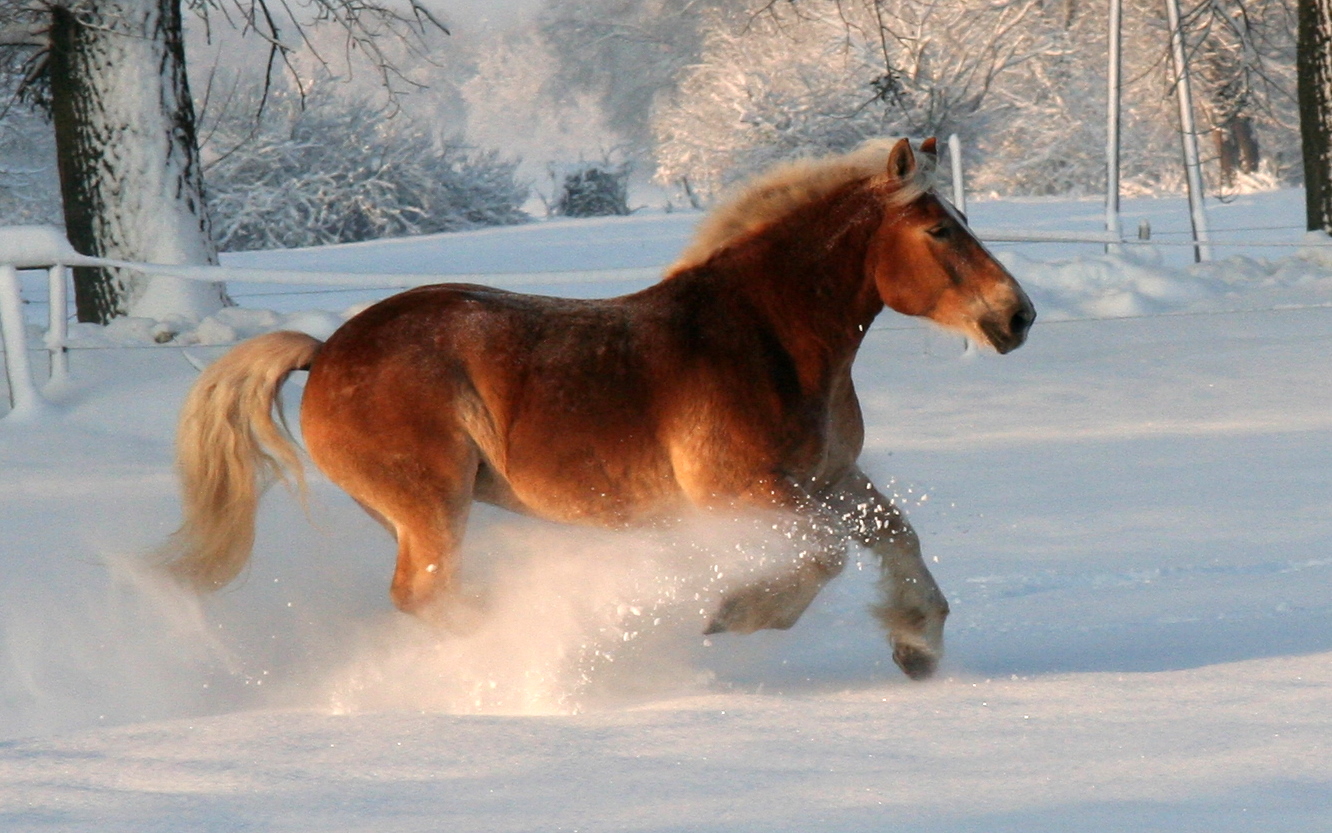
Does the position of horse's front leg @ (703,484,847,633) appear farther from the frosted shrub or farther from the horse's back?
the frosted shrub

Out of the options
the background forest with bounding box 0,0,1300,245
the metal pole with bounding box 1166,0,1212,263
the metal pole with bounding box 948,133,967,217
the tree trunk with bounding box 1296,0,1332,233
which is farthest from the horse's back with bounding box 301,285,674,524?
the metal pole with bounding box 1166,0,1212,263

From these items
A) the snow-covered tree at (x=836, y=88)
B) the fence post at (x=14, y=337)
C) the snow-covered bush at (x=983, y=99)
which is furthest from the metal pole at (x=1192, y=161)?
the fence post at (x=14, y=337)

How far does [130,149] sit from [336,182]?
1805 cm

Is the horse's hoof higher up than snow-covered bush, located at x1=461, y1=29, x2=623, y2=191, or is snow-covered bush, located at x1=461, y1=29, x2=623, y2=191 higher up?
snow-covered bush, located at x1=461, y1=29, x2=623, y2=191

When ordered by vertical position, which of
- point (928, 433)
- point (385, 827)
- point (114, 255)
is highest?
point (114, 255)

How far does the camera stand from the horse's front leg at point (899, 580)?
158 inches

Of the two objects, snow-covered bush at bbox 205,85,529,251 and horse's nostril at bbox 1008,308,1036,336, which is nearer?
horse's nostril at bbox 1008,308,1036,336

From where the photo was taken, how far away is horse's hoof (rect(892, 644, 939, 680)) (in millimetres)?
4027

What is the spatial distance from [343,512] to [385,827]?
3257mm

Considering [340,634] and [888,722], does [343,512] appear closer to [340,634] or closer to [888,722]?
[340,634]

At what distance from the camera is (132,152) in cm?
923

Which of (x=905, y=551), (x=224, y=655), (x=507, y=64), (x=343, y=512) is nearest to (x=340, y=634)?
(x=224, y=655)

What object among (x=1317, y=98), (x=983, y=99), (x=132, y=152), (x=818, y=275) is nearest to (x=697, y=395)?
(x=818, y=275)

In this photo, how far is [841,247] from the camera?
4207mm
